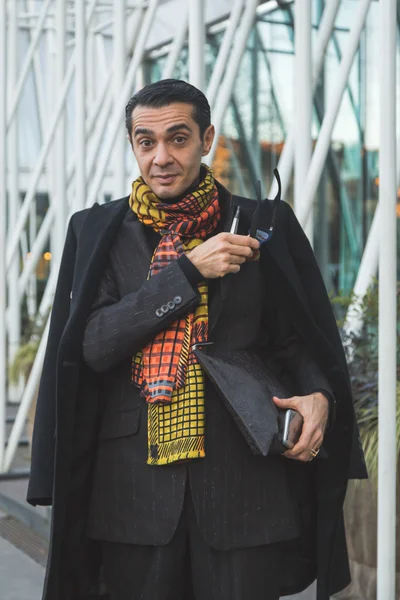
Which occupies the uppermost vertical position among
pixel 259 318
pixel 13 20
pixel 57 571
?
pixel 13 20

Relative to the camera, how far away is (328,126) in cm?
491

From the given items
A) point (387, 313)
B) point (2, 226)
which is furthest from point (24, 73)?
point (387, 313)

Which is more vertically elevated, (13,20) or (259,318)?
(13,20)

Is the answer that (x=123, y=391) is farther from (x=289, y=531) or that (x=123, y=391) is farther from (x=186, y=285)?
(x=289, y=531)

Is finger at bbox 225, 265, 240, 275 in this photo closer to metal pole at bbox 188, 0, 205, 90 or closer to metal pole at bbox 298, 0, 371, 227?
metal pole at bbox 298, 0, 371, 227

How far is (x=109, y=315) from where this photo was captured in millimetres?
2410

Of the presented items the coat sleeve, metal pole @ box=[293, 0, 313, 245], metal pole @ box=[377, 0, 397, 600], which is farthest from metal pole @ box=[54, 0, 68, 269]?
the coat sleeve

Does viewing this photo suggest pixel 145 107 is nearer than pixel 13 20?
Yes

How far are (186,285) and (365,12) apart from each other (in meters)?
3.62

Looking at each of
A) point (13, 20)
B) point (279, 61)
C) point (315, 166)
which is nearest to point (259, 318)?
point (315, 166)

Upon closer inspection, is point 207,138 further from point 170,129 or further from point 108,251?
point 108,251

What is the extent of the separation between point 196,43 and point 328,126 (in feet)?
2.37

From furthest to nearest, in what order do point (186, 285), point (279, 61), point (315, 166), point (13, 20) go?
point (279, 61) → point (13, 20) → point (315, 166) → point (186, 285)

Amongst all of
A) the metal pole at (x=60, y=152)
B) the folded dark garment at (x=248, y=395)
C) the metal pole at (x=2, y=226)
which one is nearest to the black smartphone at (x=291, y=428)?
the folded dark garment at (x=248, y=395)
